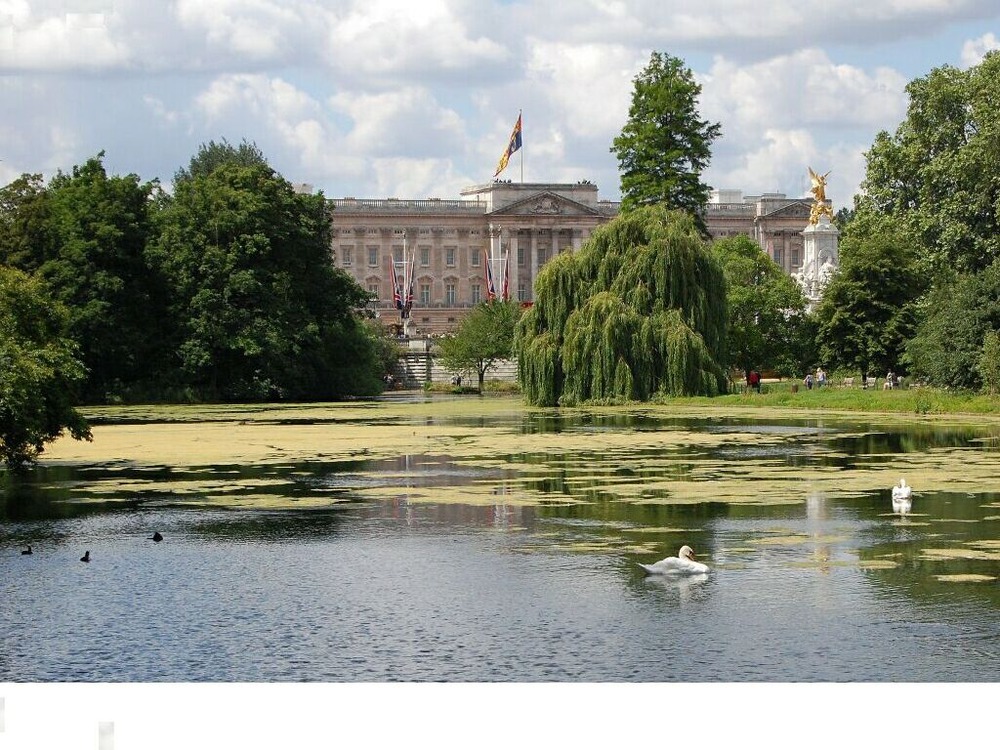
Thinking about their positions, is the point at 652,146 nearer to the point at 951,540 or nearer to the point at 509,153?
the point at 509,153

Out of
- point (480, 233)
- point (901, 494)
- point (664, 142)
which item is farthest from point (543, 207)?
point (901, 494)

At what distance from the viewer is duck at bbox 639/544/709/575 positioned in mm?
16625

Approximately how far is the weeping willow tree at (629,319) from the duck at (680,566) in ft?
113

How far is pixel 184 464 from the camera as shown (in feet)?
101

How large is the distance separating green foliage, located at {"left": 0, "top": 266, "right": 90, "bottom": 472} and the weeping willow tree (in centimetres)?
2369

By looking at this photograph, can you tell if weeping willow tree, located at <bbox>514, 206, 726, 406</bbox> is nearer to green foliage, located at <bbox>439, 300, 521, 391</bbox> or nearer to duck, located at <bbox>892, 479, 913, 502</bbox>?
duck, located at <bbox>892, 479, 913, 502</bbox>

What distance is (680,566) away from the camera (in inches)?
654

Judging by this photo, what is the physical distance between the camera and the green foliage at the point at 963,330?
4788 centimetres

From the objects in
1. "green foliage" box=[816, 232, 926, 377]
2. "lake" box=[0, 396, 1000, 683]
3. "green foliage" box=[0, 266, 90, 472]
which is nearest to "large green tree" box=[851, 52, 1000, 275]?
"green foliage" box=[816, 232, 926, 377]

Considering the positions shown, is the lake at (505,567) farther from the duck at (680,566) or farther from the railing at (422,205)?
the railing at (422,205)

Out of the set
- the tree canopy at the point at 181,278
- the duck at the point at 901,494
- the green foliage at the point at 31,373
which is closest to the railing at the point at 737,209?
the tree canopy at the point at 181,278

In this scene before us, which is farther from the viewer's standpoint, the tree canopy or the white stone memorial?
the white stone memorial

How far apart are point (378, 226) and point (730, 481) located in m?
128

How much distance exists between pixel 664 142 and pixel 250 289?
19654 millimetres
